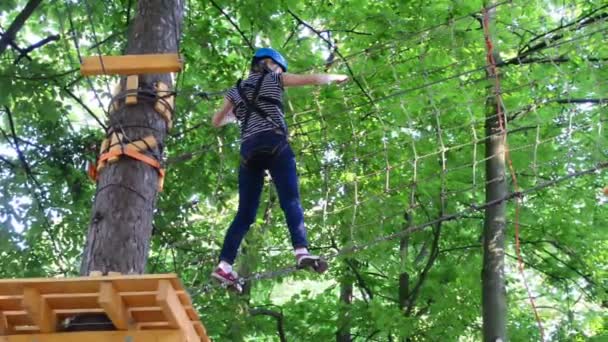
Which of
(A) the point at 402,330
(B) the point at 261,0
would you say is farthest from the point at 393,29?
(A) the point at 402,330

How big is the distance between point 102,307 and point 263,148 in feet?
4.50

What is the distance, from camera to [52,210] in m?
7.49

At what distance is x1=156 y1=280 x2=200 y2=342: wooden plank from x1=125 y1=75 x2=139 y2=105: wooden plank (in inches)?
55.2

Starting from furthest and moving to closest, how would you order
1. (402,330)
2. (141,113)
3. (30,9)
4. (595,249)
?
(595,249) < (402,330) < (30,9) < (141,113)

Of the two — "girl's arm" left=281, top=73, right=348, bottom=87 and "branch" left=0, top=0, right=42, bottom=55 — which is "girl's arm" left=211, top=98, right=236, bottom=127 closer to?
"girl's arm" left=281, top=73, right=348, bottom=87

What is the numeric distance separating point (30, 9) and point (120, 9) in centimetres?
190

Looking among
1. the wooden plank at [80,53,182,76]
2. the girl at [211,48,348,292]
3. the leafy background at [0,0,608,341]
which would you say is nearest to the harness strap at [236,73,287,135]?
the girl at [211,48,348,292]

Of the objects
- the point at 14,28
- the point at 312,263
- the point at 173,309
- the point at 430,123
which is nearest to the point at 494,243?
the point at 430,123

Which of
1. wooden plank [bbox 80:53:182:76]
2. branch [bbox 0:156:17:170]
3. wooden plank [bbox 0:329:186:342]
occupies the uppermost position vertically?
branch [bbox 0:156:17:170]

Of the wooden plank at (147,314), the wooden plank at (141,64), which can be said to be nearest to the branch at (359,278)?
the wooden plank at (141,64)

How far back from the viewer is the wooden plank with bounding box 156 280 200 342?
2.92 m

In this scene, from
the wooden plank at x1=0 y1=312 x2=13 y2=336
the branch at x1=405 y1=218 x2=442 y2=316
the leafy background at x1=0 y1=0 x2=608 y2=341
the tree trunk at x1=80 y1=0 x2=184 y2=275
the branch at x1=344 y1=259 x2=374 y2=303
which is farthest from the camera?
the branch at x1=344 y1=259 x2=374 y2=303

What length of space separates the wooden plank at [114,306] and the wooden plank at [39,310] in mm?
277

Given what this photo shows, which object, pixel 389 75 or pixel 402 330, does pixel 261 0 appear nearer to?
pixel 389 75
